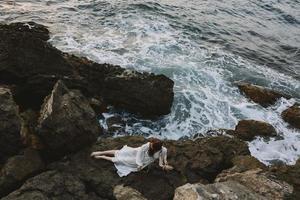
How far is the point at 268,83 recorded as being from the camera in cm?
1747

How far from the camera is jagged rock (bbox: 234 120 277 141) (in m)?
12.9

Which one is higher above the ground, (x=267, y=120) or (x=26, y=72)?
(x=26, y=72)

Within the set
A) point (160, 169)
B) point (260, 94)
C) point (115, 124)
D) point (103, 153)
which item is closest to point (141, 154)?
point (160, 169)

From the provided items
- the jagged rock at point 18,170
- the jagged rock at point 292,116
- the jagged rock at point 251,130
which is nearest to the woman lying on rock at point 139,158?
the jagged rock at point 18,170

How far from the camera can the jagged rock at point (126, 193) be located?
820 cm

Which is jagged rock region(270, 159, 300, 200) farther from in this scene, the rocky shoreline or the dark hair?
the dark hair

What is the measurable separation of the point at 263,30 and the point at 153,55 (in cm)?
1010

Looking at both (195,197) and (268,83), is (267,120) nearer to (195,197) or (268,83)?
(268,83)

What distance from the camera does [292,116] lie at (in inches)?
566

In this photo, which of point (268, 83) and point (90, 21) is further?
point (90, 21)

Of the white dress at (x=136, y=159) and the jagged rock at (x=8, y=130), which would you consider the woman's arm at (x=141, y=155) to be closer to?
the white dress at (x=136, y=159)

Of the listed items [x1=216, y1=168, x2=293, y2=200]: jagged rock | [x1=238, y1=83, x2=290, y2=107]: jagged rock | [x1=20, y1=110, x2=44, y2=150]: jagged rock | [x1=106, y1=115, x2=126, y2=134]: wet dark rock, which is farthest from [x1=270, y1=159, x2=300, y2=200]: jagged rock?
[x1=238, y1=83, x2=290, y2=107]: jagged rock

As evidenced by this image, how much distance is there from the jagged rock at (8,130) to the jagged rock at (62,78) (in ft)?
7.36

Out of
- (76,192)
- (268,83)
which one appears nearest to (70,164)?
(76,192)
